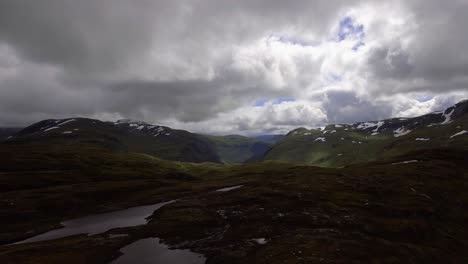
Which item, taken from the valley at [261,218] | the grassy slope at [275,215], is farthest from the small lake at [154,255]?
the grassy slope at [275,215]

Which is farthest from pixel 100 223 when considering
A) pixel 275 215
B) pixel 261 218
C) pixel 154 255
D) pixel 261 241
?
pixel 275 215

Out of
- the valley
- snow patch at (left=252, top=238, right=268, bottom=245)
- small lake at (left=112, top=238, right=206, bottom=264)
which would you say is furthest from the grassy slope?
small lake at (left=112, top=238, right=206, bottom=264)

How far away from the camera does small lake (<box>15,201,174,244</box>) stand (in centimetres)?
5631

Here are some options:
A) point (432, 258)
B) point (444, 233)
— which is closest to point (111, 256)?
point (432, 258)

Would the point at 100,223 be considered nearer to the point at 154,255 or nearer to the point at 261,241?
the point at 154,255

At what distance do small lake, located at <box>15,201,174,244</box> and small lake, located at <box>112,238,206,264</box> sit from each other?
1336cm

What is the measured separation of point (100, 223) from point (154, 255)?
1012 inches

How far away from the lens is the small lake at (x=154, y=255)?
137 feet

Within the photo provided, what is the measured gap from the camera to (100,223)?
6431 centimetres

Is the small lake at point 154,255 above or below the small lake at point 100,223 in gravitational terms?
below

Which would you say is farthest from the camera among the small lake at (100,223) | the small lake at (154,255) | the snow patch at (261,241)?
the small lake at (100,223)

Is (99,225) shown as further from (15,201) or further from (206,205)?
(15,201)

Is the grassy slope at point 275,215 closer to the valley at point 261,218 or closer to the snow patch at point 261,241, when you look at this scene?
the valley at point 261,218

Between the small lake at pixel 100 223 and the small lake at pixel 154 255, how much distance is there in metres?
13.4
